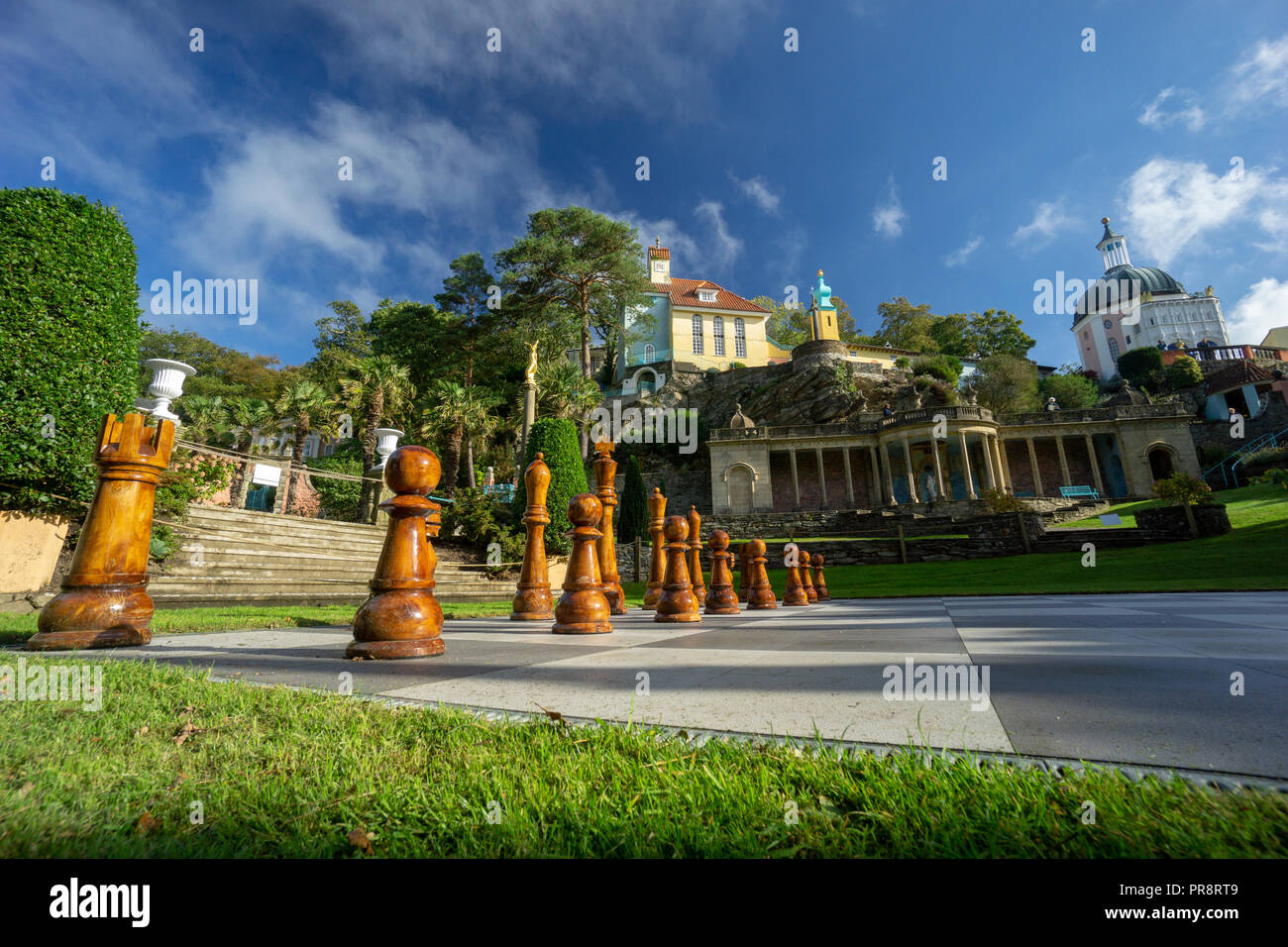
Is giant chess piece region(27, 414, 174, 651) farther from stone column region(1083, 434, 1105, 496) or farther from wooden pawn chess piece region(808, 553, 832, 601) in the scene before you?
stone column region(1083, 434, 1105, 496)

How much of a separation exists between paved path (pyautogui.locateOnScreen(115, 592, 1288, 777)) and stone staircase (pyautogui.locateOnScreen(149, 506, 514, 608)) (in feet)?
14.5

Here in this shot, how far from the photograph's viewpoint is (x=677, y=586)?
15.6 ft

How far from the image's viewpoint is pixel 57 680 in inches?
70.9

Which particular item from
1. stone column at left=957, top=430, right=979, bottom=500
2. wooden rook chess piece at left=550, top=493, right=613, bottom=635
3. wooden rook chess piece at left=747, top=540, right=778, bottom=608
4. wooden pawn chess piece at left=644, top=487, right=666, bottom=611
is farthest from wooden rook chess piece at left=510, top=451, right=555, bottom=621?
stone column at left=957, top=430, right=979, bottom=500

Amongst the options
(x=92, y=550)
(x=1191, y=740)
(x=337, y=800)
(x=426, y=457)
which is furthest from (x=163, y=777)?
(x=92, y=550)

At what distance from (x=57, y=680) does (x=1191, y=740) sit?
3.06 metres

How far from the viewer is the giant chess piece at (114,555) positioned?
2.92 m

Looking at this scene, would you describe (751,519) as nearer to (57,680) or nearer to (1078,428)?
(1078,428)

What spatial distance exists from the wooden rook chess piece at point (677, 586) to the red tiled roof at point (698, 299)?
39.8 meters

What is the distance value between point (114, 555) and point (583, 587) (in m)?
2.79

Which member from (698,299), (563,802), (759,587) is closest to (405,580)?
(563,802)

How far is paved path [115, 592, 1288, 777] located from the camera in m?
1.09

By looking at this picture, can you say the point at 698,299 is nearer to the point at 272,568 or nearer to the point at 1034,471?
the point at 1034,471

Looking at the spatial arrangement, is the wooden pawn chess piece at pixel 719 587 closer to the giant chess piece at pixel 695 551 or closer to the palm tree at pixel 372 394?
the giant chess piece at pixel 695 551
